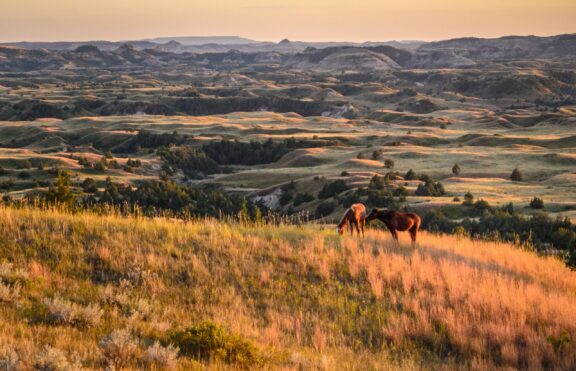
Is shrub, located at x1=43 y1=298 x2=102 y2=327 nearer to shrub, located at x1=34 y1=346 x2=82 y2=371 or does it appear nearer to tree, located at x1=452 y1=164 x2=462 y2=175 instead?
shrub, located at x1=34 y1=346 x2=82 y2=371

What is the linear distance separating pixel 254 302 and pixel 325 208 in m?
39.2

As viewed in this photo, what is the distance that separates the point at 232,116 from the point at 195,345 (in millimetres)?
140958

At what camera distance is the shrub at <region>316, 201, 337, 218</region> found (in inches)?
1929

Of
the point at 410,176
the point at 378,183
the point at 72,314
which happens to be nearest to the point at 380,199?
the point at 378,183

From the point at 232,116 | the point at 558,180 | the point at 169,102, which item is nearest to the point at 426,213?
the point at 558,180

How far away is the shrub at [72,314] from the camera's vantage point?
8.29 m

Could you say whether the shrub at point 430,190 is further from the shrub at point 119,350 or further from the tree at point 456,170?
the shrub at point 119,350

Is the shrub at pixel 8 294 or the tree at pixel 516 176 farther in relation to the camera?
the tree at pixel 516 176

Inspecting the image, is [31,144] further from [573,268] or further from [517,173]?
[573,268]

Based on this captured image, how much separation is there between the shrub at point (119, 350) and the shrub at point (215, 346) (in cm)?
81

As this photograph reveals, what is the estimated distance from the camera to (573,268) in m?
16.2

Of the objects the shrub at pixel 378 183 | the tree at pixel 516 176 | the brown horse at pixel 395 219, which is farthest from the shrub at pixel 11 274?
the tree at pixel 516 176

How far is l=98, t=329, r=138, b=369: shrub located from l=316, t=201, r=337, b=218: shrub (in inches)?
1630

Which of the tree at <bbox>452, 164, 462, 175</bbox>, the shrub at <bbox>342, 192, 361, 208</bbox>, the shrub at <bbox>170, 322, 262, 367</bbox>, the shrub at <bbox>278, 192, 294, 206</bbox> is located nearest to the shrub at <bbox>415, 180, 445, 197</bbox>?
the shrub at <bbox>342, 192, 361, 208</bbox>
